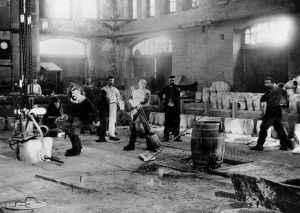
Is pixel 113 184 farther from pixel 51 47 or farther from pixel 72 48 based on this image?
pixel 72 48

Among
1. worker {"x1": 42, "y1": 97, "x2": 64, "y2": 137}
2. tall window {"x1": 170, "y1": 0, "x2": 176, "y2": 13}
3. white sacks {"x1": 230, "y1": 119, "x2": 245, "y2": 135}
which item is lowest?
white sacks {"x1": 230, "y1": 119, "x2": 245, "y2": 135}

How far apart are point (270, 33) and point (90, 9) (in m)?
12.6

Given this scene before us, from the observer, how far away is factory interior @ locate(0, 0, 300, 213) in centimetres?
655

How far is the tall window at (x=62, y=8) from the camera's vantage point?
80.6 ft

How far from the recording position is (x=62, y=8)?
24.8 metres

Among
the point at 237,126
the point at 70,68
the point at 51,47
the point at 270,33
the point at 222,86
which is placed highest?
the point at 51,47

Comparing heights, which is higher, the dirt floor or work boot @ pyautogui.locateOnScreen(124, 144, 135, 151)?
work boot @ pyautogui.locateOnScreen(124, 144, 135, 151)

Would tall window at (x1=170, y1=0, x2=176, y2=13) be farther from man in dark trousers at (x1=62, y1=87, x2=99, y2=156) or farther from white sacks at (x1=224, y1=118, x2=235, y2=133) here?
man in dark trousers at (x1=62, y1=87, x2=99, y2=156)

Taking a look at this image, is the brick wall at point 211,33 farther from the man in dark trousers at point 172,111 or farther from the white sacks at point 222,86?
the man in dark trousers at point 172,111

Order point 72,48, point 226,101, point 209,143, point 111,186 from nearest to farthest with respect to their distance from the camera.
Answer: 1. point 111,186
2. point 209,143
3. point 226,101
4. point 72,48

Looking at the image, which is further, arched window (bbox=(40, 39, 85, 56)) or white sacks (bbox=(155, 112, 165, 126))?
arched window (bbox=(40, 39, 85, 56))

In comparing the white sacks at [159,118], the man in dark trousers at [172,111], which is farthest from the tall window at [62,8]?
the man in dark trousers at [172,111]

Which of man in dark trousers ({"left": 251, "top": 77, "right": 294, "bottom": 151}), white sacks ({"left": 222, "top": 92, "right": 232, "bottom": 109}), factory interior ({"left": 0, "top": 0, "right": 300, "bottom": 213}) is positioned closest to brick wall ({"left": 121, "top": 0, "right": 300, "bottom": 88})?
factory interior ({"left": 0, "top": 0, "right": 300, "bottom": 213})

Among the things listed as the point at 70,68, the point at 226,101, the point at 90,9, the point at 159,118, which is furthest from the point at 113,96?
the point at 90,9
